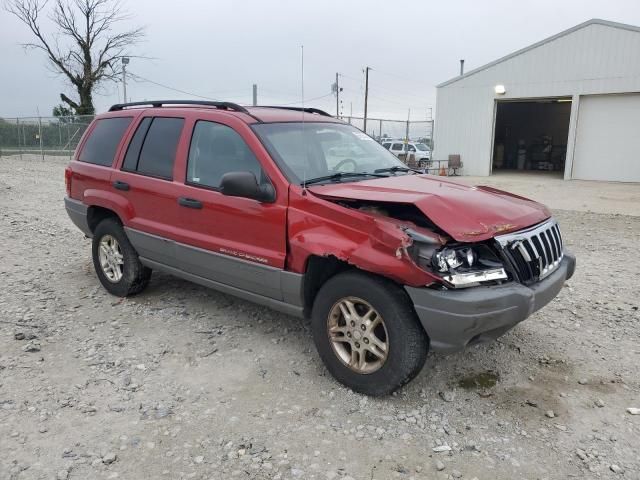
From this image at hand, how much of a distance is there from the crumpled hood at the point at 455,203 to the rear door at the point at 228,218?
0.47 meters

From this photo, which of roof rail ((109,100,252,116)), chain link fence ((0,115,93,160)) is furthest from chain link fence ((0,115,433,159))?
roof rail ((109,100,252,116))

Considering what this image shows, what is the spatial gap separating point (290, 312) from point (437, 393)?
116 centimetres

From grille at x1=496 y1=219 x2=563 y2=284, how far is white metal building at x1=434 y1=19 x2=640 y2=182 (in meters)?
17.3

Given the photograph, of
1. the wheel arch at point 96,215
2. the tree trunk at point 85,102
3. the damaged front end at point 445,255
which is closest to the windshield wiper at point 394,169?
the damaged front end at point 445,255

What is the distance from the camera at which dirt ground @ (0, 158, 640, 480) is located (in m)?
2.79

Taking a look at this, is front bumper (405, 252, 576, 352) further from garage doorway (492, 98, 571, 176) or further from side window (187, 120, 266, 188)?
garage doorway (492, 98, 571, 176)

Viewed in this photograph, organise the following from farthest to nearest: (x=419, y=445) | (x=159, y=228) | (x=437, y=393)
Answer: (x=159, y=228), (x=437, y=393), (x=419, y=445)

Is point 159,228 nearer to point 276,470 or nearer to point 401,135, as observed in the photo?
point 276,470

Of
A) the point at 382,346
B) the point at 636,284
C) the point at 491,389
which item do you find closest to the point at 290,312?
the point at 382,346

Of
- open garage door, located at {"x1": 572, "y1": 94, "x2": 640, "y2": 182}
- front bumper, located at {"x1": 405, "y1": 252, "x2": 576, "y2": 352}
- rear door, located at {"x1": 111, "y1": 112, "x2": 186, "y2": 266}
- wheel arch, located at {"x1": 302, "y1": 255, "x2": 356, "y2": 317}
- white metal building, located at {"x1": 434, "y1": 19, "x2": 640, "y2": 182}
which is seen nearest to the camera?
front bumper, located at {"x1": 405, "y1": 252, "x2": 576, "y2": 352}

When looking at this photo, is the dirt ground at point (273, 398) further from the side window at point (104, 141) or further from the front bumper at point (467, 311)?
the side window at point (104, 141)

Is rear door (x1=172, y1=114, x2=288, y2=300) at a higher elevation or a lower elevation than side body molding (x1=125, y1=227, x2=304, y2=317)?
higher

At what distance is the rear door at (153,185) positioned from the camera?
4.49 metres

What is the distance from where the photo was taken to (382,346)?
10.7 feet
